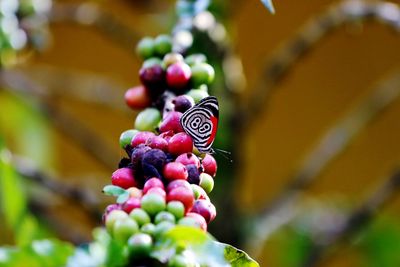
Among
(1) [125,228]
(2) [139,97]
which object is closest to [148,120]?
(2) [139,97]

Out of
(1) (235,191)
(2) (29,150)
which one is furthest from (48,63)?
(1) (235,191)

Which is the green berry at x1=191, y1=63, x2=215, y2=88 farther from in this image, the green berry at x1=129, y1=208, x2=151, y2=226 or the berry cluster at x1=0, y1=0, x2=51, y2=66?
the berry cluster at x1=0, y1=0, x2=51, y2=66

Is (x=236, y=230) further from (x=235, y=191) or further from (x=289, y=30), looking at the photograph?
(x=289, y=30)

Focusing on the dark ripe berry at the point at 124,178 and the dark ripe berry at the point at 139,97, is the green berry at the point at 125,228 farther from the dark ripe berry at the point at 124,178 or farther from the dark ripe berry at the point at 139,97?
the dark ripe berry at the point at 139,97

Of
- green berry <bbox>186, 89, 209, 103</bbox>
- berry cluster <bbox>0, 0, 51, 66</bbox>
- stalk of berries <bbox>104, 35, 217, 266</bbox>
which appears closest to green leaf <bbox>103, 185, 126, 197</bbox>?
stalk of berries <bbox>104, 35, 217, 266</bbox>

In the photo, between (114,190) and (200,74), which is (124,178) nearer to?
(114,190)

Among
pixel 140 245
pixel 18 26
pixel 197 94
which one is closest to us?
pixel 140 245

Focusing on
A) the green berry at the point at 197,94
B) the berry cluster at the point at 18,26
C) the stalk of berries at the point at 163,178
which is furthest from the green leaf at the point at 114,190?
the berry cluster at the point at 18,26
